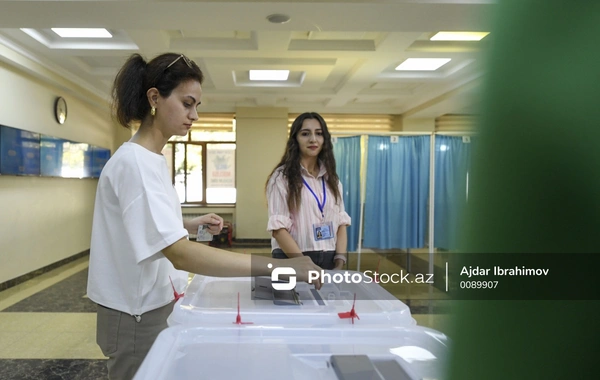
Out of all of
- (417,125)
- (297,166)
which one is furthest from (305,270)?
(417,125)

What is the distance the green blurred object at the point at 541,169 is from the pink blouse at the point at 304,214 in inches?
53.4

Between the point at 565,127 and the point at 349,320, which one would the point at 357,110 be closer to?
the point at 349,320

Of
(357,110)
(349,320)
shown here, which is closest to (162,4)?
(349,320)

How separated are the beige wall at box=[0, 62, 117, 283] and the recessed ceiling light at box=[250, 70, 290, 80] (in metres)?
2.58

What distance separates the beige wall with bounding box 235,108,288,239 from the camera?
7.69m

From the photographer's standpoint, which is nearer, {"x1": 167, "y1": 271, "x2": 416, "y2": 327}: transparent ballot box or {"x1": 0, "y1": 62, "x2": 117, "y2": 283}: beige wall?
{"x1": 167, "y1": 271, "x2": 416, "y2": 327}: transparent ballot box

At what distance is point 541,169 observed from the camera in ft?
0.65

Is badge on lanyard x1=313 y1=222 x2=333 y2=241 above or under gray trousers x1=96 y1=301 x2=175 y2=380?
above

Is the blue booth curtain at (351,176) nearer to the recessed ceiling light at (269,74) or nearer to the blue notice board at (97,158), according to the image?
the recessed ceiling light at (269,74)

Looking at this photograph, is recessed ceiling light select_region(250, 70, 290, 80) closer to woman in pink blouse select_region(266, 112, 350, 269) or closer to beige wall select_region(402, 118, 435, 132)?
beige wall select_region(402, 118, 435, 132)

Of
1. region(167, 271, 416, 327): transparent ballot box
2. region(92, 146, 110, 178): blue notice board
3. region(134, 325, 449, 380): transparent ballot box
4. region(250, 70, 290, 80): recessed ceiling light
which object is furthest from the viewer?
region(92, 146, 110, 178): blue notice board

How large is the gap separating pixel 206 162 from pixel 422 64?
465cm

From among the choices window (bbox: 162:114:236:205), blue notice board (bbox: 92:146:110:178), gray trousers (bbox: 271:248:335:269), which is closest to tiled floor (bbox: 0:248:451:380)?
gray trousers (bbox: 271:248:335:269)

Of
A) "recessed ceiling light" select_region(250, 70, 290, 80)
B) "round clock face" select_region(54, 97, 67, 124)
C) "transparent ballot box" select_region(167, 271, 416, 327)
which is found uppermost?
"recessed ceiling light" select_region(250, 70, 290, 80)
